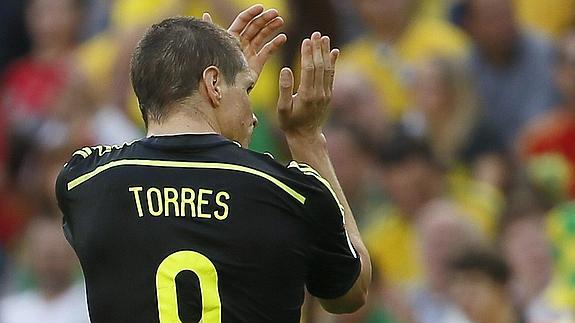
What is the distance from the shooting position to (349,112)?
7949 mm

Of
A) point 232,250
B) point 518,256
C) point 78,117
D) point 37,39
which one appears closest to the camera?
point 232,250

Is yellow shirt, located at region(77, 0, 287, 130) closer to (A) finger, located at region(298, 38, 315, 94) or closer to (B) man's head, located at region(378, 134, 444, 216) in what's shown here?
(B) man's head, located at region(378, 134, 444, 216)

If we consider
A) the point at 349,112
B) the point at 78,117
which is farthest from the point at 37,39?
the point at 349,112

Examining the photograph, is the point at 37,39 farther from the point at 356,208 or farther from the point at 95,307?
the point at 95,307

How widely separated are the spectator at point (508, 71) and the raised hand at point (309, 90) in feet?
14.7

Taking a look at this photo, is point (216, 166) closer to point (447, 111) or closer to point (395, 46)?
point (447, 111)

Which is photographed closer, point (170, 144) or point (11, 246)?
point (170, 144)

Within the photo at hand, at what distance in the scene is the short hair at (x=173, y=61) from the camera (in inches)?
129

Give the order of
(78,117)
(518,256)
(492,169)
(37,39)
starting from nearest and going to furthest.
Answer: (518,256)
(492,169)
(78,117)
(37,39)

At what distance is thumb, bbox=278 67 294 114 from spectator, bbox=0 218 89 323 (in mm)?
4260

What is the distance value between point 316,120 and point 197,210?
559 mm

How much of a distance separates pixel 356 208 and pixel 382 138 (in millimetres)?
456

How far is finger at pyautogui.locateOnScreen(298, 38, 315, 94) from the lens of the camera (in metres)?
3.48

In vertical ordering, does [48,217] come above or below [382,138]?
below
